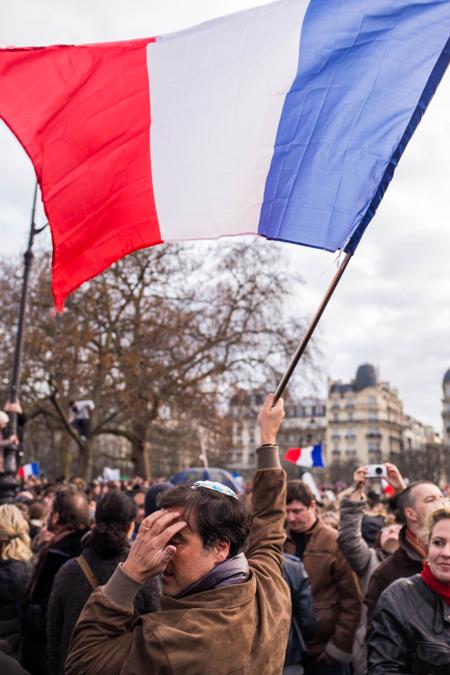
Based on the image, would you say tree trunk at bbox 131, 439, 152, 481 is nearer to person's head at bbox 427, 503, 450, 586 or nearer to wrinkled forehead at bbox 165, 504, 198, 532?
person's head at bbox 427, 503, 450, 586

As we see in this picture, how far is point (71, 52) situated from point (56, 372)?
21379 millimetres

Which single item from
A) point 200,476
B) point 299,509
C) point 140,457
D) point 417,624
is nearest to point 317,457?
point 200,476

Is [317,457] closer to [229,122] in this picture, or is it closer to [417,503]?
[417,503]

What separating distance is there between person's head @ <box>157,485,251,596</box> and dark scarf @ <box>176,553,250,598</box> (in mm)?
17

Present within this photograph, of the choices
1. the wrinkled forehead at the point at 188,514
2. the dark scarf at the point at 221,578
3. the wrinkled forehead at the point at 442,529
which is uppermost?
the wrinkled forehead at the point at 188,514

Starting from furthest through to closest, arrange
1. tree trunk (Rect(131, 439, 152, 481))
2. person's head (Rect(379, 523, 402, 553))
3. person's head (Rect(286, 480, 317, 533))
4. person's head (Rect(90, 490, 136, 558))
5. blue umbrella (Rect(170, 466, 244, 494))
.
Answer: tree trunk (Rect(131, 439, 152, 481)), blue umbrella (Rect(170, 466, 244, 494)), person's head (Rect(286, 480, 317, 533)), person's head (Rect(379, 523, 402, 553)), person's head (Rect(90, 490, 136, 558))

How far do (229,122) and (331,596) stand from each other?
3044 mm

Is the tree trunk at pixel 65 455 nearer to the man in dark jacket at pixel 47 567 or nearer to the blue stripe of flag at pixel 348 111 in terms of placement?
the man in dark jacket at pixel 47 567

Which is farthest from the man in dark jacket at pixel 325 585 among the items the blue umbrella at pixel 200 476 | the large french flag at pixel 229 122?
the blue umbrella at pixel 200 476

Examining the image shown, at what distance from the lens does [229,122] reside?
11.6ft

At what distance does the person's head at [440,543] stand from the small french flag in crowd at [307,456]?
10.4 metres

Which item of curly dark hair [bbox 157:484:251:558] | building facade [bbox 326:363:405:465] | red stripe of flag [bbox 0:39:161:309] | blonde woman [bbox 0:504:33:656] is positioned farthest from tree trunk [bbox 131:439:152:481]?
building facade [bbox 326:363:405:465]

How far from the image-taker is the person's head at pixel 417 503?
3.77m

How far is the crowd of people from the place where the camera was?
1951 millimetres
